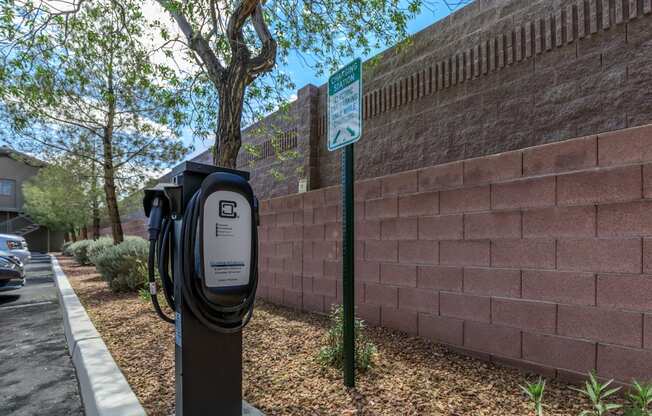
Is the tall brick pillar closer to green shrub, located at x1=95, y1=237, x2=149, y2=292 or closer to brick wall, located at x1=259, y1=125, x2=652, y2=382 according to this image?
brick wall, located at x1=259, y1=125, x2=652, y2=382

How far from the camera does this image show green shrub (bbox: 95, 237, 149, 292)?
743 centimetres

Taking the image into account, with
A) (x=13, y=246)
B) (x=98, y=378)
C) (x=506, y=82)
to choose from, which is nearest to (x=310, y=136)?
(x=506, y=82)

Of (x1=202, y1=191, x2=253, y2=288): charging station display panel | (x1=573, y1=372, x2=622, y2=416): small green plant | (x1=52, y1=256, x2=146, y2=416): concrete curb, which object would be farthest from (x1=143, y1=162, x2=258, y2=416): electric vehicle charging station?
(x1=573, y1=372, x2=622, y2=416): small green plant

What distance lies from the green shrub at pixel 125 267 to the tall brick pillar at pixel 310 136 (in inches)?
141

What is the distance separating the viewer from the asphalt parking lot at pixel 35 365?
10.4 ft

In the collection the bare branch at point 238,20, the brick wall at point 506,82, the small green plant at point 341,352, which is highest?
the bare branch at point 238,20

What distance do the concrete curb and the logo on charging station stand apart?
1453 mm

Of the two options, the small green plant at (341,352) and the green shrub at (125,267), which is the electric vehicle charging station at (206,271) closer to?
the small green plant at (341,352)

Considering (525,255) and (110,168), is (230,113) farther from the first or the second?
(110,168)

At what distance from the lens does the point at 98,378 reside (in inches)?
120

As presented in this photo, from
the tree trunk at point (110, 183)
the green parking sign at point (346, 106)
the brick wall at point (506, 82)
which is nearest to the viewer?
the green parking sign at point (346, 106)

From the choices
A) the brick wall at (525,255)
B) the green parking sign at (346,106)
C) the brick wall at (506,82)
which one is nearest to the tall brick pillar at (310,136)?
the brick wall at (506,82)

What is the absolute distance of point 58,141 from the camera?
443 inches

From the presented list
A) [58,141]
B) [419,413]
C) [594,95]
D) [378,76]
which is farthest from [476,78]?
[58,141]
